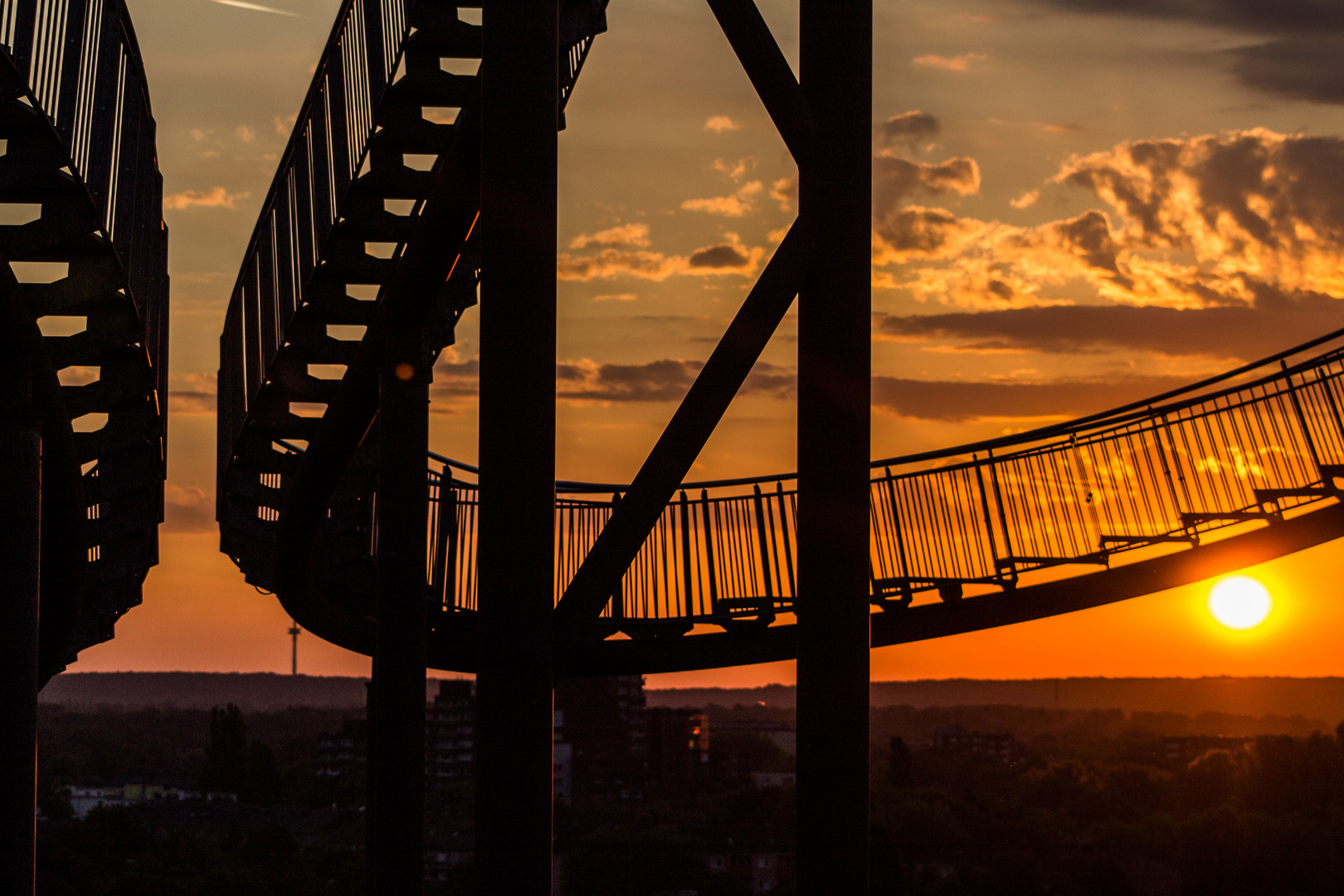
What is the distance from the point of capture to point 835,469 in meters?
4.72

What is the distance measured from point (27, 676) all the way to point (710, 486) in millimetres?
6942

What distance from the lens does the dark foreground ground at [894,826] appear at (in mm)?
65375

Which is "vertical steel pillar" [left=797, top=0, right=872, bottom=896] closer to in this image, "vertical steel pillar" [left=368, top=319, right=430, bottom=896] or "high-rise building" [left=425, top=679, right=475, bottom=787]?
"vertical steel pillar" [left=368, top=319, right=430, bottom=896]

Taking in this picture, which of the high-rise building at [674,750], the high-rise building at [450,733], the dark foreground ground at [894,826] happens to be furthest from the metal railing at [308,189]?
the high-rise building at [450,733]

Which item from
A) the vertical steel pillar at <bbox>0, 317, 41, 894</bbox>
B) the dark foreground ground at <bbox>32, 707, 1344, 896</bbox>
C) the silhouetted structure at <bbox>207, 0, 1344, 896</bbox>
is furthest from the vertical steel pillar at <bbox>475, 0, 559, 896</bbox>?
the dark foreground ground at <bbox>32, 707, 1344, 896</bbox>

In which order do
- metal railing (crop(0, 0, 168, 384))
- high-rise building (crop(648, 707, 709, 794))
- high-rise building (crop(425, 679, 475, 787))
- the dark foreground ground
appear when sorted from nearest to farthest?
metal railing (crop(0, 0, 168, 384))
the dark foreground ground
high-rise building (crop(648, 707, 709, 794))
high-rise building (crop(425, 679, 475, 787))

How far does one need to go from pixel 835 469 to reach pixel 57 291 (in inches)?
330

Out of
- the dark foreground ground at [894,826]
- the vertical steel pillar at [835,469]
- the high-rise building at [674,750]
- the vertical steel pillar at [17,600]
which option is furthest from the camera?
the high-rise building at [674,750]

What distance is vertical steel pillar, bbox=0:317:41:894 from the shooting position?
10789 millimetres

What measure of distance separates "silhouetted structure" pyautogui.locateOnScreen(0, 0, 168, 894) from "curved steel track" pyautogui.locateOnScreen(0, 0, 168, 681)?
0.01 metres

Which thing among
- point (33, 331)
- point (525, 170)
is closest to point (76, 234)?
point (33, 331)

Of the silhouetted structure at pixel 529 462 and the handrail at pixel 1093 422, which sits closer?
the silhouetted structure at pixel 529 462

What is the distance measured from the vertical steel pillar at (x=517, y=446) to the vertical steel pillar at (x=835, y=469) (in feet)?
2.57

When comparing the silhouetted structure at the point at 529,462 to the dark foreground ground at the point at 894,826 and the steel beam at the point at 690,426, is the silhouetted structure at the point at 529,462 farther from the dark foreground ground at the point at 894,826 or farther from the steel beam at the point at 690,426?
the dark foreground ground at the point at 894,826
